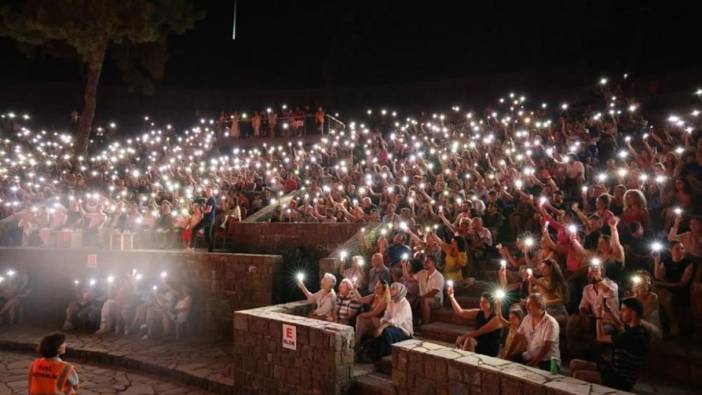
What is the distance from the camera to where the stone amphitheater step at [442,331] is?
20.9 ft

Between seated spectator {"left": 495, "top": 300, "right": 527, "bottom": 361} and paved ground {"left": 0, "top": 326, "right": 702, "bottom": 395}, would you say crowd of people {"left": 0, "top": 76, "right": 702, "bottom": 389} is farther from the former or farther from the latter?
paved ground {"left": 0, "top": 326, "right": 702, "bottom": 395}

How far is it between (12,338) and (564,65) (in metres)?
20.7

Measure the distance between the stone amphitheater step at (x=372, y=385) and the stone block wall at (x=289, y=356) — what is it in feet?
0.44

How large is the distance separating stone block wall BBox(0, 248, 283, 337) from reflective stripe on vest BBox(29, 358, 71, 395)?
15.6 feet

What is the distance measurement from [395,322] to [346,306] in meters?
1.04

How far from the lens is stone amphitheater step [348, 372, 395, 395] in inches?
227

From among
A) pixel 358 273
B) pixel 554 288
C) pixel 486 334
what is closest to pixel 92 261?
pixel 358 273

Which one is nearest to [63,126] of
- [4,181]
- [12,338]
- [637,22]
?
[4,181]

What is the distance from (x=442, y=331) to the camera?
256 inches

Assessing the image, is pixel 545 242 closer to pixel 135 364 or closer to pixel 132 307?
pixel 135 364

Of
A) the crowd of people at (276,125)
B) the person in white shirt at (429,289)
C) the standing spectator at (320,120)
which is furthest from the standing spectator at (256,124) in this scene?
the person in white shirt at (429,289)

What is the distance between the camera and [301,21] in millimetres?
31125

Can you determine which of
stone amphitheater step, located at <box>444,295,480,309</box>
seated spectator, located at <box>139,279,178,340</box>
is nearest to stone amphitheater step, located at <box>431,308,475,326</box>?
stone amphitheater step, located at <box>444,295,480,309</box>

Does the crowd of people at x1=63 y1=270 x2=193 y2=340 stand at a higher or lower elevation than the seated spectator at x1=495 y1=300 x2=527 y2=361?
lower
